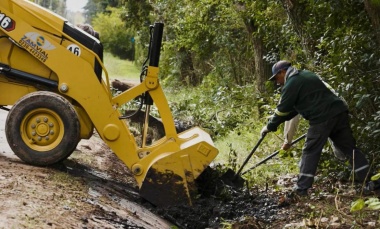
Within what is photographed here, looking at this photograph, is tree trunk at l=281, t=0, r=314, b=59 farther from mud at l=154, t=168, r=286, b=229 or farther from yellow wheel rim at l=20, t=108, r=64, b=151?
yellow wheel rim at l=20, t=108, r=64, b=151

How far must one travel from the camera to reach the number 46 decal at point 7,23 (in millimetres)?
7234

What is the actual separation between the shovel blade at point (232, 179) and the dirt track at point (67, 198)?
1.27 meters

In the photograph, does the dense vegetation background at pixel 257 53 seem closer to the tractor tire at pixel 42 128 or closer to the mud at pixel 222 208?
the mud at pixel 222 208

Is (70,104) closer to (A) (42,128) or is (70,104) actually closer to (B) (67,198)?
(A) (42,128)

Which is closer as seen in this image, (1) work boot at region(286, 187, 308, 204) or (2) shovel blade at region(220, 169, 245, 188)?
(1) work boot at region(286, 187, 308, 204)

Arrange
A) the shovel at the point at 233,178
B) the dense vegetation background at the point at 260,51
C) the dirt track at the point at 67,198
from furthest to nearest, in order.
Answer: the shovel at the point at 233,178
the dense vegetation background at the point at 260,51
the dirt track at the point at 67,198

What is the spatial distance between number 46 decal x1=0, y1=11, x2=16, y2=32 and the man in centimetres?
345

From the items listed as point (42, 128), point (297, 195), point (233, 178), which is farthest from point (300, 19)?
point (42, 128)

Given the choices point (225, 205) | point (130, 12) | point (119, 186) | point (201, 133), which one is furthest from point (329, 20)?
point (130, 12)

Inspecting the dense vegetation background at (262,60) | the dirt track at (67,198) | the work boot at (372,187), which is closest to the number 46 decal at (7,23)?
the dirt track at (67,198)

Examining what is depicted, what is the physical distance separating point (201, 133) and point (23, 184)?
268cm

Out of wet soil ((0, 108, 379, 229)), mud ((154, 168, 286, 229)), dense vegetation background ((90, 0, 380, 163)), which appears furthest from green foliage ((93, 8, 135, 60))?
mud ((154, 168, 286, 229))

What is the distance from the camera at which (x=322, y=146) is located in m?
7.38

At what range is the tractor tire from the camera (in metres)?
6.98
